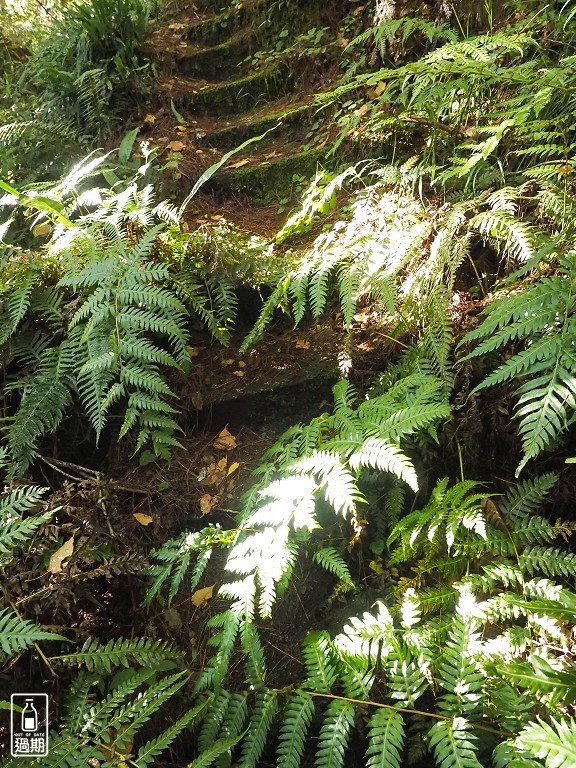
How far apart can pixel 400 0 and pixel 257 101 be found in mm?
1631

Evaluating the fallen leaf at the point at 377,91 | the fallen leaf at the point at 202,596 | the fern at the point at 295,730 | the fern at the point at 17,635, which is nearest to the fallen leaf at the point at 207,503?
the fallen leaf at the point at 202,596

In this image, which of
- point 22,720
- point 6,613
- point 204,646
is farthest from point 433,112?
point 22,720

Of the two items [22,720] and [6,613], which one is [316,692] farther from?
[6,613]

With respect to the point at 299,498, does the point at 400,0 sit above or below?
above

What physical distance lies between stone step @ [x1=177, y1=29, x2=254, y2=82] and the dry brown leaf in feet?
4.46

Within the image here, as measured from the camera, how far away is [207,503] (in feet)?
8.47

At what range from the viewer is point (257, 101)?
5.02 metres

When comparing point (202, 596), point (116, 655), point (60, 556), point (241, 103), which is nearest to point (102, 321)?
point (60, 556)

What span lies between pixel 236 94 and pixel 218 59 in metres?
0.77

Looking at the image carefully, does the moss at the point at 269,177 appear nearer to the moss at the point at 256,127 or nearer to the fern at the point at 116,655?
the moss at the point at 256,127

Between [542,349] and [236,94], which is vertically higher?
[236,94]

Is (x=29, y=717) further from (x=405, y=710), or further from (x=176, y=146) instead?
(x=176, y=146)

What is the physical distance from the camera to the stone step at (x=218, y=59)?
5434 mm

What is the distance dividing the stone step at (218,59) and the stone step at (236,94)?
1.06ft
